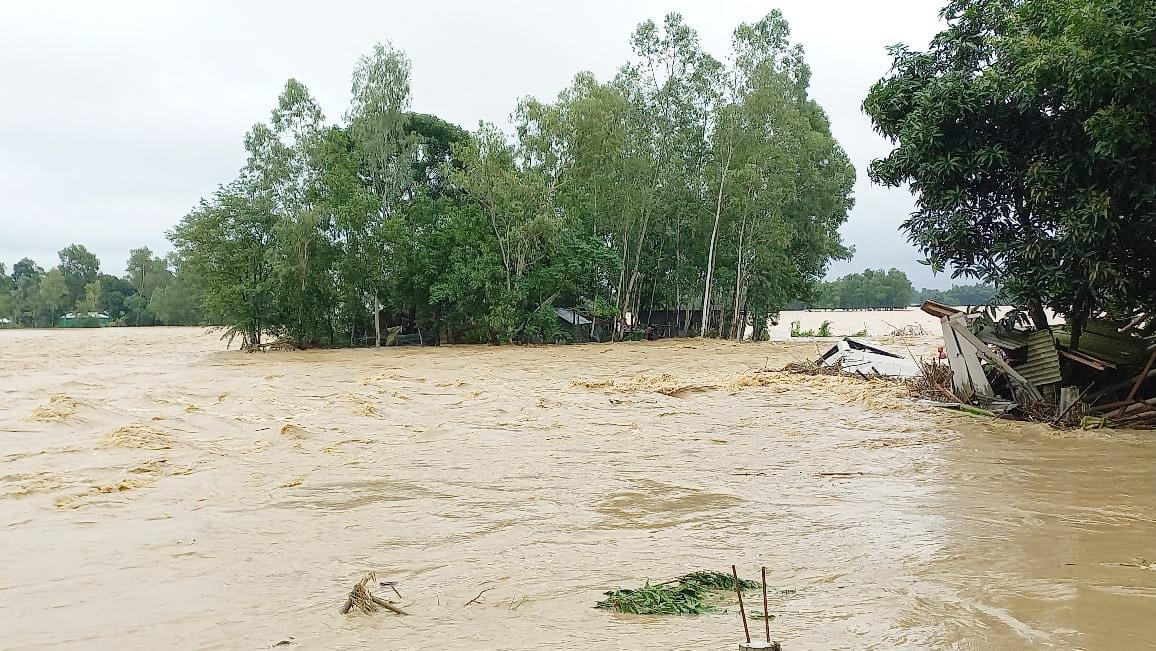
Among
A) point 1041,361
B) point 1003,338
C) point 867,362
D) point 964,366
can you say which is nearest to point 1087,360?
point 1041,361

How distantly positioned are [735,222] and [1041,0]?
24.4 m

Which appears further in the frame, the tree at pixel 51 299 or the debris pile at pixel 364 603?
the tree at pixel 51 299

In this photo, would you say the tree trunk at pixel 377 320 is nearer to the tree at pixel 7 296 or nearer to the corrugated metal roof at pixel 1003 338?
the corrugated metal roof at pixel 1003 338

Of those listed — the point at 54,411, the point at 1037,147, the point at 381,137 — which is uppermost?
the point at 381,137

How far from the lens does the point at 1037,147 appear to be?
33.7 feet

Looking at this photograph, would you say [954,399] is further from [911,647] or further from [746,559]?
[911,647]

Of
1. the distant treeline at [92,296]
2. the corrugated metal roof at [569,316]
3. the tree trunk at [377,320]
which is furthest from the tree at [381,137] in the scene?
the distant treeline at [92,296]

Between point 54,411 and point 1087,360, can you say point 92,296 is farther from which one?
point 1087,360

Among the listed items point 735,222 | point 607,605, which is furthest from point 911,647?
point 735,222

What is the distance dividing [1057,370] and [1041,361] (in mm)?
313

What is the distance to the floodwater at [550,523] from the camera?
3861mm

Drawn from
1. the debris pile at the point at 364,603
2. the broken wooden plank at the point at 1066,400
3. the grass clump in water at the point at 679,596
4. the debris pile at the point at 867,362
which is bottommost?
the debris pile at the point at 364,603

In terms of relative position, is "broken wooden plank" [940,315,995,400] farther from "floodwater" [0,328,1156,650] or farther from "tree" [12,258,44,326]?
"tree" [12,258,44,326]

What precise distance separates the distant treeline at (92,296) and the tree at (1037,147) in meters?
57.2
